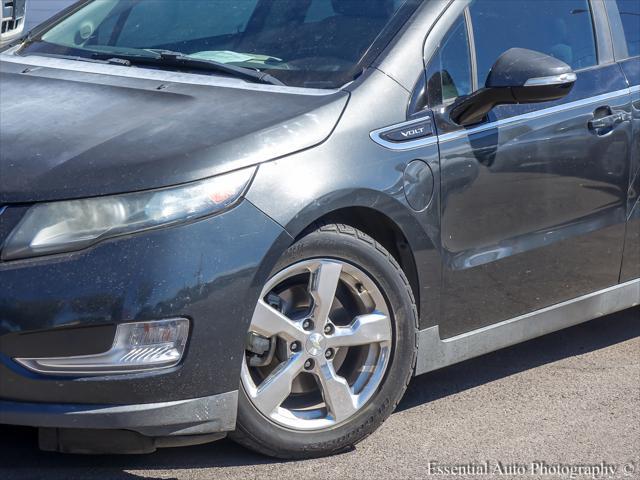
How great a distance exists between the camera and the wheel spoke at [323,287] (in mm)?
3486

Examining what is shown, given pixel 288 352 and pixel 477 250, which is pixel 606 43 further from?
pixel 288 352

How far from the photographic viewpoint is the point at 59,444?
3.26 meters

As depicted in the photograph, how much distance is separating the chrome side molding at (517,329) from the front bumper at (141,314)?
831 millimetres

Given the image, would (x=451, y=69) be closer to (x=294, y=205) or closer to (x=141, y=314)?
(x=294, y=205)

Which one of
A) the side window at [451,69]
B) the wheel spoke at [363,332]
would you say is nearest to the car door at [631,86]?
the side window at [451,69]

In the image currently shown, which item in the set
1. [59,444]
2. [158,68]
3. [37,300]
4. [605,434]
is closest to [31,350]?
[37,300]

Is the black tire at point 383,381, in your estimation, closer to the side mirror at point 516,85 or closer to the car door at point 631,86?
the side mirror at point 516,85

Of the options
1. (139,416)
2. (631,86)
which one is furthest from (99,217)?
(631,86)

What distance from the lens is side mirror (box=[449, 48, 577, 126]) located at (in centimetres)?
377

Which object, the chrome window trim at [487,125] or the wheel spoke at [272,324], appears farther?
the chrome window trim at [487,125]

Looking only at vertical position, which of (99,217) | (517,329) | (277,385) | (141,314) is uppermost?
(99,217)

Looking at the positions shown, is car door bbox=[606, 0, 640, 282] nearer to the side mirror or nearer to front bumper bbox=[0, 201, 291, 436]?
the side mirror

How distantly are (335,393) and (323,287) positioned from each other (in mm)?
365

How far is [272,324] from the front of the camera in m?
3.38
